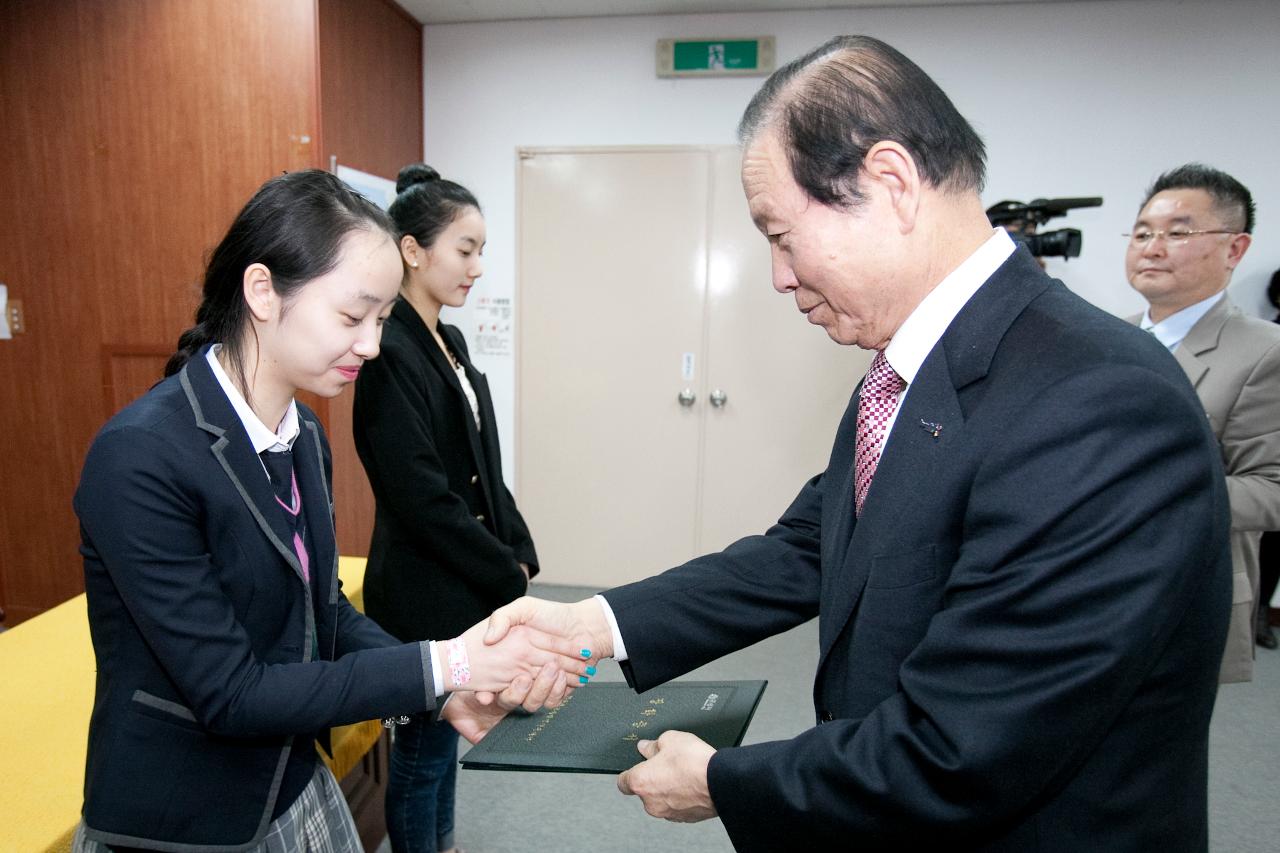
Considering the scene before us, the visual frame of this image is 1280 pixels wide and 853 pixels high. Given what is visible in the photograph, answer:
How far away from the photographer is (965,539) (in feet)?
2.60

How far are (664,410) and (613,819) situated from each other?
2.17m

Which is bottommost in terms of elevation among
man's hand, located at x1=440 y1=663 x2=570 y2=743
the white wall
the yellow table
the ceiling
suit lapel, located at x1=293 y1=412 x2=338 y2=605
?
the yellow table

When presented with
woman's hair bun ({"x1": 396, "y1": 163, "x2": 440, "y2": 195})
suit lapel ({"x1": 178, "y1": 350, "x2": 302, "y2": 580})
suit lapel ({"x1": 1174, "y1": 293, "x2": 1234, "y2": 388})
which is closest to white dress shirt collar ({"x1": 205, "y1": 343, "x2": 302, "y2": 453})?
suit lapel ({"x1": 178, "y1": 350, "x2": 302, "y2": 580})

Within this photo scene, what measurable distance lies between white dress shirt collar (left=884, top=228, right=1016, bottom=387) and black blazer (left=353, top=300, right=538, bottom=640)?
1109 millimetres

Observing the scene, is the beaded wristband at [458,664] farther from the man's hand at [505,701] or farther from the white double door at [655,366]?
the white double door at [655,366]

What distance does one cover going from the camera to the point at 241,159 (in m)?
2.96

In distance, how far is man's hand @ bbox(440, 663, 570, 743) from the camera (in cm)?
135

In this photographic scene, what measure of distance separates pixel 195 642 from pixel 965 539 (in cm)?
87

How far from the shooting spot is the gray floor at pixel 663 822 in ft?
7.50

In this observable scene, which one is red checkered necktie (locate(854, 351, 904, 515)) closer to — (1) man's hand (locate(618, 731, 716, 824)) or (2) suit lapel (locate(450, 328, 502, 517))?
(1) man's hand (locate(618, 731, 716, 824))

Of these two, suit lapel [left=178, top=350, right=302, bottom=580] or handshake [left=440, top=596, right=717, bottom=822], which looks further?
handshake [left=440, top=596, right=717, bottom=822]

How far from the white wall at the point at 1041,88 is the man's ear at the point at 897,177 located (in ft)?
10.7

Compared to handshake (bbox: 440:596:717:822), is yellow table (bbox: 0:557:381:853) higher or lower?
lower

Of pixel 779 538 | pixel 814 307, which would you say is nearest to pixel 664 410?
pixel 779 538
